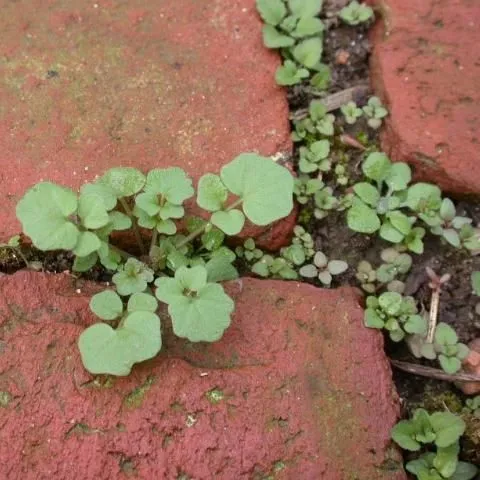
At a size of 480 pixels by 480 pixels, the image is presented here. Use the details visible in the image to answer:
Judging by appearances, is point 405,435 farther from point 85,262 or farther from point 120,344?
point 85,262

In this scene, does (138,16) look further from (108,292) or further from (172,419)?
(172,419)

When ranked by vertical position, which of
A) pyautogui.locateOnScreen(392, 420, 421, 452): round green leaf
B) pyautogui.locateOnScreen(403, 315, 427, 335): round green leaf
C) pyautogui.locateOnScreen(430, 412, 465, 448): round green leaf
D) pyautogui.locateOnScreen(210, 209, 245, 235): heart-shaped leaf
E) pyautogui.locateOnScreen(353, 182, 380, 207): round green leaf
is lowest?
pyautogui.locateOnScreen(430, 412, 465, 448): round green leaf

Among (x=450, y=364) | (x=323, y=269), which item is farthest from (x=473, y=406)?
(x=323, y=269)

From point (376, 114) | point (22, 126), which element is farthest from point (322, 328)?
point (22, 126)

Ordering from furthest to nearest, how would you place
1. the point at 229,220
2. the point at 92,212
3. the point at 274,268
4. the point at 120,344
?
the point at 274,268 → the point at 229,220 → the point at 92,212 → the point at 120,344

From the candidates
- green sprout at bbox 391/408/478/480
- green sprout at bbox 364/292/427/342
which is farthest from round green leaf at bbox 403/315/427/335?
green sprout at bbox 391/408/478/480

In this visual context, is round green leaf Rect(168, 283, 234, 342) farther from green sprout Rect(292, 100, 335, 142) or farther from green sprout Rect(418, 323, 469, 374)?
green sprout Rect(292, 100, 335, 142)
